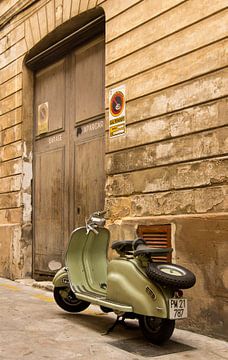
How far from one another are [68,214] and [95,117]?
5.12ft

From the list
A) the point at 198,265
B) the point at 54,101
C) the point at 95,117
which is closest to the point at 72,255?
the point at 198,265

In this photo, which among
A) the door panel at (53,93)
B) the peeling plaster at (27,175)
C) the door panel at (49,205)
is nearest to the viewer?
the door panel at (49,205)

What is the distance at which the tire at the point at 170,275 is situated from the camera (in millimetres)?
3740

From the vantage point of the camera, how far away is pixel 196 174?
473 centimetres

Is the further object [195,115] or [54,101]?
[54,101]

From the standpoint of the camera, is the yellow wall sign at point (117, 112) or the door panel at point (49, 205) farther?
the door panel at point (49, 205)

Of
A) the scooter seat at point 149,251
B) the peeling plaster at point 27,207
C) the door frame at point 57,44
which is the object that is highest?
the door frame at point 57,44

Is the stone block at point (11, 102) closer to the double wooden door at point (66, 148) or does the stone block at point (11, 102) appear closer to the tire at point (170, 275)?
the double wooden door at point (66, 148)

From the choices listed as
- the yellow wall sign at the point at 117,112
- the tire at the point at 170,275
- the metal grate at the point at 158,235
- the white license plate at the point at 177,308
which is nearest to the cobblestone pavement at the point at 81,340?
the white license plate at the point at 177,308

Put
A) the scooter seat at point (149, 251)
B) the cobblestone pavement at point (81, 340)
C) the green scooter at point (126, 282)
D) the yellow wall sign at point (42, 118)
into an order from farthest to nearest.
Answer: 1. the yellow wall sign at point (42, 118)
2. the scooter seat at point (149, 251)
3. the green scooter at point (126, 282)
4. the cobblestone pavement at point (81, 340)

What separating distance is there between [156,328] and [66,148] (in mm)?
4155

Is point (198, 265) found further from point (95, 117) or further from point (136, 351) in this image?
point (95, 117)

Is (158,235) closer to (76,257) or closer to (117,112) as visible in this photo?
(76,257)

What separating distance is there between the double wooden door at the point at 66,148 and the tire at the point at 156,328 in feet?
8.92
